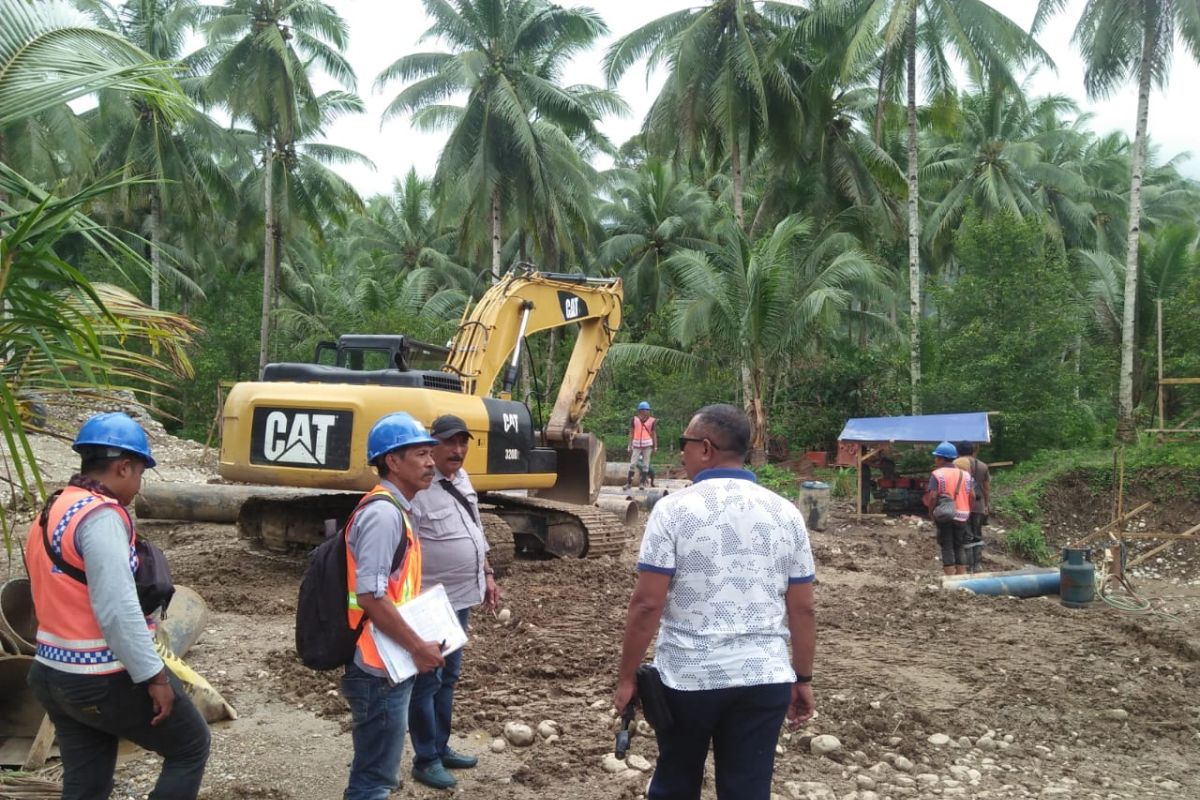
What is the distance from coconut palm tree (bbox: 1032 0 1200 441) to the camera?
20.3 m

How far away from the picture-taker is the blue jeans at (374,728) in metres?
3.25

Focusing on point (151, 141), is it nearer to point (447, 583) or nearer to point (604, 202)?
point (604, 202)

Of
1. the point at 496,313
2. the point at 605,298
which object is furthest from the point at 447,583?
the point at 605,298

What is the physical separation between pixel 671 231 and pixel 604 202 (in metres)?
6.49

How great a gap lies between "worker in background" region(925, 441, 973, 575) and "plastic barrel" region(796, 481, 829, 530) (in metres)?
3.68

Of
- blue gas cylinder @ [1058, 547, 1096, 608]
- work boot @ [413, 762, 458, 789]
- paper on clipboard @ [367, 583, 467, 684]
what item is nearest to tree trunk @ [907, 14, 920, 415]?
blue gas cylinder @ [1058, 547, 1096, 608]

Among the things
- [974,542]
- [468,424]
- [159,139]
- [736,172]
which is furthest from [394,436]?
[159,139]

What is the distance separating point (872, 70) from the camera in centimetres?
2614

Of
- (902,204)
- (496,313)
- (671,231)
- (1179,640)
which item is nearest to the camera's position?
(1179,640)

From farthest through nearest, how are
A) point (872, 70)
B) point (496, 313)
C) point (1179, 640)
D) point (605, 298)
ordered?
point (872, 70)
point (605, 298)
point (496, 313)
point (1179, 640)

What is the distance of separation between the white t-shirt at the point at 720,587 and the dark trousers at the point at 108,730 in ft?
4.74

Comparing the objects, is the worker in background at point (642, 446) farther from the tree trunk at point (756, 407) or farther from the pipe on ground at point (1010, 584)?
the pipe on ground at point (1010, 584)

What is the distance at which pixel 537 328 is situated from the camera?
10445mm

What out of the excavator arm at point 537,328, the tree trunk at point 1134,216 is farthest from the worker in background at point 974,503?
the tree trunk at point 1134,216
